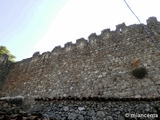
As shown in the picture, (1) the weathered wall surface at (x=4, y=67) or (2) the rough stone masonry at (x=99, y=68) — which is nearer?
(2) the rough stone masonry at (x=99, y=68)

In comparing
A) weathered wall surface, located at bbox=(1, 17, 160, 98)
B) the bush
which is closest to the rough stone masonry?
weathered wall surface, located at bbox=(1, 17, 160, 98)

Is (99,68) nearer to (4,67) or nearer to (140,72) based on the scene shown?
(140,72)

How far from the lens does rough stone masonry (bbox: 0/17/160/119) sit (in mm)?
7027

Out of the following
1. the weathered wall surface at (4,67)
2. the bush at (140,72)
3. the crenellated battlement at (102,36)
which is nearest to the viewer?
the bush at (140,72)

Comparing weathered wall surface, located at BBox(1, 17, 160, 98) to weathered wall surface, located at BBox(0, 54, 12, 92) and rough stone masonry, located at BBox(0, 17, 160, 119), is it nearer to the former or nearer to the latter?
rough stone masonry, located at BBox(0, 17, 160, 119)

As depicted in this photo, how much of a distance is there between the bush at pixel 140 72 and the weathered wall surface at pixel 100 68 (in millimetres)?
157

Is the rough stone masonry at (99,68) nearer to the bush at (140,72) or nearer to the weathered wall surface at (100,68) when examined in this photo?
the weathered wall surface at (100,68)

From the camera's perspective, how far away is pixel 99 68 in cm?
838

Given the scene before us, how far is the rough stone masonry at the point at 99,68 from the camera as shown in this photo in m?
7.03

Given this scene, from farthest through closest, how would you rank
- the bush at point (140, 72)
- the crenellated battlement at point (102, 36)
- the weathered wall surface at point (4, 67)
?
the weathered wall surface at point (4, 67), the crenellated battlement at point (102, 36), the bush at point (140, 72)

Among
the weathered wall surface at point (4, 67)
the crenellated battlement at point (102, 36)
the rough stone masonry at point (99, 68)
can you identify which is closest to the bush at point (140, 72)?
the rough stone masonry at point (99, 68)

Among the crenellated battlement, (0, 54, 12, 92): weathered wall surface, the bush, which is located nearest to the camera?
the bush

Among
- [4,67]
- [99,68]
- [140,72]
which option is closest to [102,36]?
[99,68]

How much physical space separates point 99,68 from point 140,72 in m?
2.14
